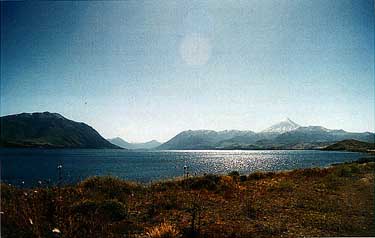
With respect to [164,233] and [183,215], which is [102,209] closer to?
[183,215]

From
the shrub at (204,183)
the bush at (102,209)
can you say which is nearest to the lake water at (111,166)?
the bush at (102,209)

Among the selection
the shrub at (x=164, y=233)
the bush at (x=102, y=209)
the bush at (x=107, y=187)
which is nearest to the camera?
the shrub at (x=164, y=233)

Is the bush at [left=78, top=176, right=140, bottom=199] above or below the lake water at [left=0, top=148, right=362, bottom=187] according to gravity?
above

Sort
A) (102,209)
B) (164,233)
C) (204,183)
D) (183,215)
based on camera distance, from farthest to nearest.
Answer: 1. (204,183)
2. (183,215)
3. (102,209)
4. (164,233)

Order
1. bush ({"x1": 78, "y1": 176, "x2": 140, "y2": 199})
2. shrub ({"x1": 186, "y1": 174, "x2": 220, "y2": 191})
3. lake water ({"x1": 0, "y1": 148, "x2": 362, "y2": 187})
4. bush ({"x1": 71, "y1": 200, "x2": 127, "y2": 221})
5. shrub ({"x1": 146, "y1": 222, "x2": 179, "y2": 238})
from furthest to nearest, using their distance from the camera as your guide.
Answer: lake water ({"x1": 0, "y1": 148, "x2": 362, "y2": 187}) → shrub ({"x1": 186, "y1": 174, "x2": 220, "y2": 191}) → bush ({"x1": 78, "y1": 176, "x2": 140, "y2": 199}) → bush ({"x1": 71, "y1": 200, "x2": 127, "y2": 221}) → shrub ({"x1": 146, "y1": 222, "x2": 179, "y2": 238})

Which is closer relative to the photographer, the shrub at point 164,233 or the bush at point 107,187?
the shrub at point 164,233

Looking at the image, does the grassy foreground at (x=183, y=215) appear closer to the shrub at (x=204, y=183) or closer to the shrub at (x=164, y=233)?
the shrub at (x=164, y=233)

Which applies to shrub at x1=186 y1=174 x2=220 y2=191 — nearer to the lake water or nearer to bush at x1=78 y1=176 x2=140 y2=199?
bush at x1=78 y1=176 x2=140 y2=199

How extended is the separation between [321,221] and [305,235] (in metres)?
0.98

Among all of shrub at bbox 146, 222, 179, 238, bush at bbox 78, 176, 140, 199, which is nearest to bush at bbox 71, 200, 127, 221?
shrub at bbox 146, 222, 179, 238

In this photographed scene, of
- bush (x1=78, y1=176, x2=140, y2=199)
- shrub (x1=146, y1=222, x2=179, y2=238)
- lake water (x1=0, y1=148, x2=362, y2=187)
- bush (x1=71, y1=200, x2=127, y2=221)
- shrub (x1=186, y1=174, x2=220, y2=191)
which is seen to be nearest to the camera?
shrub (x1=146, y1=222, x2=179, y2=238)

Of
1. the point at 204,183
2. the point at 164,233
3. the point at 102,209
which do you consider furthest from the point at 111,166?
the point at 164,233

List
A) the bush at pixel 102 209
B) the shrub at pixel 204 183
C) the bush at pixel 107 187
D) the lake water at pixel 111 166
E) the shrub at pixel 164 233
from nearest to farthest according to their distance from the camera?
the shrub at pixel 164 233 → the bush at pixel 102 209 → the bush at pixel 107 187 → the shrub at pixel 204 183 → the lake water at pixel 111 166

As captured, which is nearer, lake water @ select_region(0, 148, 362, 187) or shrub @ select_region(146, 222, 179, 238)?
shrub @ select_region(146, 222, 179, 238)
